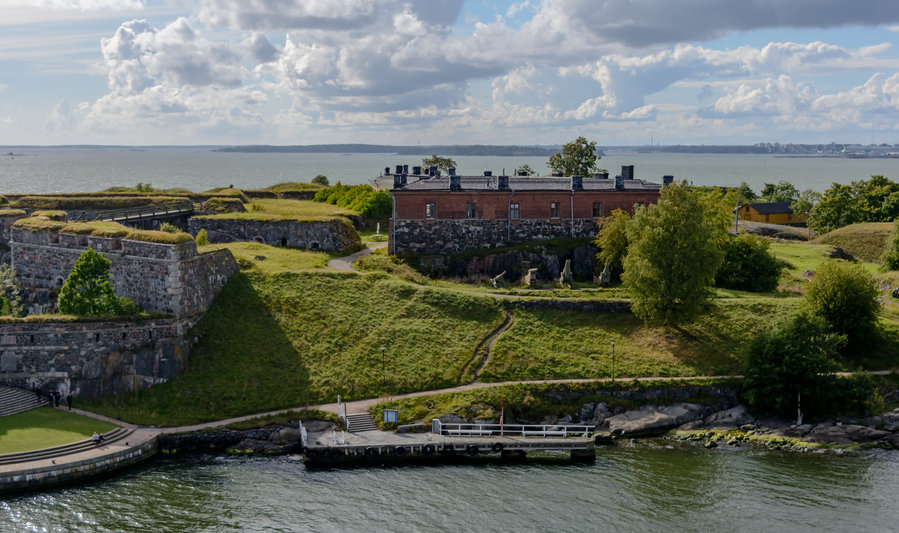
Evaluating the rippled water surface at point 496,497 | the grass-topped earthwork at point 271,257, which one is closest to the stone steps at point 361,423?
the rippled water surface at point 496,497

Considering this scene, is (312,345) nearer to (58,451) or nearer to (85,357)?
(85,357)

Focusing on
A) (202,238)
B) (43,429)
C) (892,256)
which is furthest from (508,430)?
→ (892,256)

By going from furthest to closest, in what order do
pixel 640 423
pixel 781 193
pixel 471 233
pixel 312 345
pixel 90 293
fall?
pixel 781 193 < pixel 471 233 < pixel 312 345 < pixel 90 293 < pixel 640 423

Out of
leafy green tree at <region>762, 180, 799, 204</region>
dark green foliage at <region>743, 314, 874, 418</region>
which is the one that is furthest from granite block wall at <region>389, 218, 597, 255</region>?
leafy green tree at <region>762, 180, 799, 204</region>

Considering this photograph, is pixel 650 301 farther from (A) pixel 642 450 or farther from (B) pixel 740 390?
(A) pixel 642 450

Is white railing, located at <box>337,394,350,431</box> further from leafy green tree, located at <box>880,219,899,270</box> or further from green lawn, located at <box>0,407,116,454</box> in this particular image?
leafy green tree, located at <box>880,219,899,270</box>

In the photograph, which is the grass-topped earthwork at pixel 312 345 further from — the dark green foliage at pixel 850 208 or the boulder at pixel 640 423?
the dark green foliage at pixel 850 208

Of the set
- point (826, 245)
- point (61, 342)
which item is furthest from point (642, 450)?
point (826, 245)
